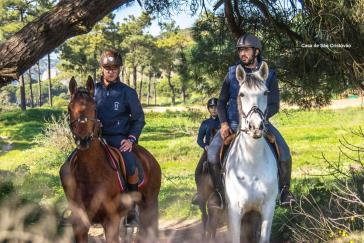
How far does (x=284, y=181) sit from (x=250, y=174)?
715 millimetres

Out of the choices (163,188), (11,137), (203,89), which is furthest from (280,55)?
(11,137)

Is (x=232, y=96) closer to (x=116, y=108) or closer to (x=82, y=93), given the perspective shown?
(x=116, y=108)

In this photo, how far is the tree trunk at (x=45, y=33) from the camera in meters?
5.21

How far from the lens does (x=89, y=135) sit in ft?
16.0

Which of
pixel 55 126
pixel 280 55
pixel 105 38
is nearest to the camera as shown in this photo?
pixel 280 55

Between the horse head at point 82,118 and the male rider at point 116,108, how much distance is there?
74 cm

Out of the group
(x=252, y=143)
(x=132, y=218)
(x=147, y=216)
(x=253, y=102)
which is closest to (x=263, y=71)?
(x=253, y=102)

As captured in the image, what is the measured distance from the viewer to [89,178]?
514 cm

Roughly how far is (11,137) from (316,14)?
28087 mm

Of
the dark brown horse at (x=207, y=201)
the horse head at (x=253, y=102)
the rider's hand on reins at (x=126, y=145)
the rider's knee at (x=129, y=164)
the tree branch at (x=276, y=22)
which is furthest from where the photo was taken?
the tree branch at (x=276, y=22)

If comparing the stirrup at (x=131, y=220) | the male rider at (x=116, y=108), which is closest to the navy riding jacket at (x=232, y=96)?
the male rider at (x=116, y=108)

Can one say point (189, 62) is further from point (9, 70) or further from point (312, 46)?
point (9, 70)

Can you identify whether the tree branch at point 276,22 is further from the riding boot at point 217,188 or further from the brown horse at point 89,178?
the brown horse at point 89,178

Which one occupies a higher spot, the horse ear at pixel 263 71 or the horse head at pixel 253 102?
the horse ear at pixel 263 71
